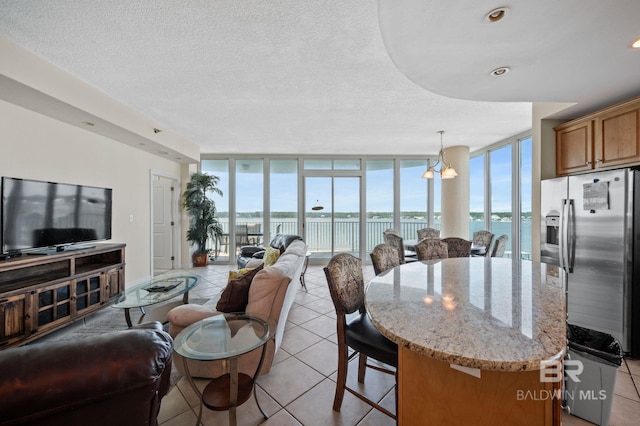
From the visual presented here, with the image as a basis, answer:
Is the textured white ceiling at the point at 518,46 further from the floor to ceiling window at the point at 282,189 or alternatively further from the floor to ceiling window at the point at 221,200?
the floor to ceiling window at the point at 221,200

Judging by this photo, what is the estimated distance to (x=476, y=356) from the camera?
74cm

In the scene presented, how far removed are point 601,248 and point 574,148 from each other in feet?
3.88

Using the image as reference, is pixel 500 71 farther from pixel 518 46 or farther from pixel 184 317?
pixel 184 317

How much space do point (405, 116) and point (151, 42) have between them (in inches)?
123

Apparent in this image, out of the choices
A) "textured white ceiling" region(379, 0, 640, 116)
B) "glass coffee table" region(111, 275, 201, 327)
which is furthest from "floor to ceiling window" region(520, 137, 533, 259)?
"glass coffee table" region(111, 275, 201, 327)

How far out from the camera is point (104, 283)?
317 centimetres

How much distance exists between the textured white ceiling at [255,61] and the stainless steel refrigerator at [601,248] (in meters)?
1.20

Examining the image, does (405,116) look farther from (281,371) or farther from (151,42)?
(281,371)

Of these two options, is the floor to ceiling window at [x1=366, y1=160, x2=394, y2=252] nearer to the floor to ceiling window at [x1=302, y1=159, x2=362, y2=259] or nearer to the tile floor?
the floor to ceiling window at [x1=302, y1=159, x2=362, y2=259]

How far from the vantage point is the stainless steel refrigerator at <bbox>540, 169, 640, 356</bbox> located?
218 cm

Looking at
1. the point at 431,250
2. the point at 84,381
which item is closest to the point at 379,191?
the point at 431,250

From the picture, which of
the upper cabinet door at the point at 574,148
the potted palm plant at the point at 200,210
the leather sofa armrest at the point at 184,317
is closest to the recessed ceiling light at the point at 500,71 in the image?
the upper cabinet door at the point at 574,148

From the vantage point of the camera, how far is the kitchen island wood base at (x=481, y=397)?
87 centimetres

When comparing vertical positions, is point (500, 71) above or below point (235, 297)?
above
